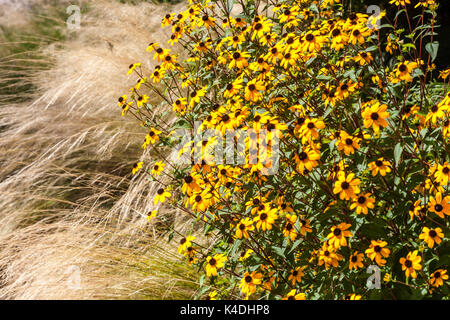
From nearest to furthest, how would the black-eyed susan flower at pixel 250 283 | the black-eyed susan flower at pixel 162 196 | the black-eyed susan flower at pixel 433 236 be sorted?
the black-eyed susan flower at pixel 433 236 → the black-eyed susan flower at pixel 250 283 → the black-eyed susan flower at pixel 162 196

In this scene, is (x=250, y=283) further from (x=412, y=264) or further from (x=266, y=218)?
(x=412, y=264)

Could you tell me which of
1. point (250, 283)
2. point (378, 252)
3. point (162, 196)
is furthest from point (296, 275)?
point (162, 196)

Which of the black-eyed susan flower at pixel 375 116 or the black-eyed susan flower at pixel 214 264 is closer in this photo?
the black-eyed susan flower at pixel 375 116

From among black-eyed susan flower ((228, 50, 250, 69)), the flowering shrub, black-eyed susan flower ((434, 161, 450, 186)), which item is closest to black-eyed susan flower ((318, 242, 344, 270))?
the flowering shrub

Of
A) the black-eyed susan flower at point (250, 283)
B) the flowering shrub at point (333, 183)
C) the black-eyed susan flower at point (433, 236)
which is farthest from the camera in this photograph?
the black-eyed susan flower at point (250, 283)

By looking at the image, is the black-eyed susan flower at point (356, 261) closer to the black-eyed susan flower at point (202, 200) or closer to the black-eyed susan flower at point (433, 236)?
the black-eyed susan flower at point (433, 236)

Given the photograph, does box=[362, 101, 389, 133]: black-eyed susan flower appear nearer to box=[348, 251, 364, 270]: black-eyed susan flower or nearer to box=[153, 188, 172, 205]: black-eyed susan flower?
box=[348, 251, 364, 270]: black-eyed susan flower

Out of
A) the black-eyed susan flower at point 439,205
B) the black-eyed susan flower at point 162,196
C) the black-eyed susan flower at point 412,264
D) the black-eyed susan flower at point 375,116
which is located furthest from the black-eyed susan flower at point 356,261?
the black-eyed susan flower at point 162,196

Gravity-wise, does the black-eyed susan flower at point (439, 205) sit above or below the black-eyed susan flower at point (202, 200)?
below

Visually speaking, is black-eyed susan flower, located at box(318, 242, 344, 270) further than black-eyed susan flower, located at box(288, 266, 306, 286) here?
No

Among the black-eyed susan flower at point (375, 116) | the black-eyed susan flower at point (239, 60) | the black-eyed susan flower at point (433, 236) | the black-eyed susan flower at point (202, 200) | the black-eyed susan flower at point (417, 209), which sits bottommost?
the black-eyed susan flower at point (433, 236)

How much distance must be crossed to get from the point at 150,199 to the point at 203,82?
0.84m

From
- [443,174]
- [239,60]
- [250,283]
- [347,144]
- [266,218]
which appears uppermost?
[239,60]
